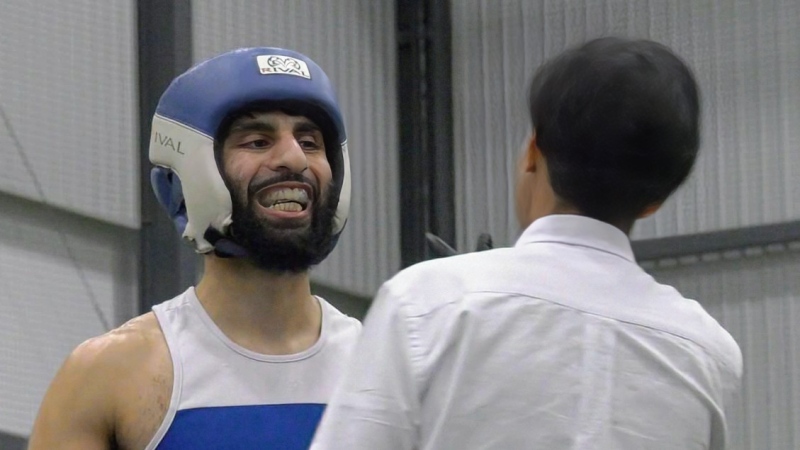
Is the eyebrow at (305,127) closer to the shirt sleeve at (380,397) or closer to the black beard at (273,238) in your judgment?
the black beard at (273,238)

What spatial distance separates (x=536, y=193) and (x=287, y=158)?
2.53 ft

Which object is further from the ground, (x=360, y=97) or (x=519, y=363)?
(x=519, y=363)

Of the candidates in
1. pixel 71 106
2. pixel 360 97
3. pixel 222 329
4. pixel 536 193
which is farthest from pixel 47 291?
pixel 536 193

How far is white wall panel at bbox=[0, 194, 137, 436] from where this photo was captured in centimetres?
415

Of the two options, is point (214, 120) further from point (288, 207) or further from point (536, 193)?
point (536, 193)

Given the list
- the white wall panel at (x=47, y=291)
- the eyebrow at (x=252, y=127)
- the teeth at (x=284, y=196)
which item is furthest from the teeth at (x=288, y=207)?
the white wall panel at (x=47, y=291)

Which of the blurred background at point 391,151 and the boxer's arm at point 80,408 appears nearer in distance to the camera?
the boxer's arm at point 80,408

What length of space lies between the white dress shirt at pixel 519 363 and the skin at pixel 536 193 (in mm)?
15

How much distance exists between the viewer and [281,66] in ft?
7.29

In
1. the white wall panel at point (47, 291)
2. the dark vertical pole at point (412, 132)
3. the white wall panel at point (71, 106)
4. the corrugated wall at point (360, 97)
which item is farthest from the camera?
the dark vertical pole at point (412, 132)

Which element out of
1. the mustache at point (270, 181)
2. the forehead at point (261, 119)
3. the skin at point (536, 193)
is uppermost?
the skin at point (536, 193)

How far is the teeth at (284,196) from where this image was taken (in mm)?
2164

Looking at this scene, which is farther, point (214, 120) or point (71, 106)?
point (71, 106)

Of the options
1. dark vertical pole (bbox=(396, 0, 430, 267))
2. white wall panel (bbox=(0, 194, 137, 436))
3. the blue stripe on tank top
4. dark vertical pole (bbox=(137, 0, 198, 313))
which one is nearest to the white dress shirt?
the blue stripe on tank top
